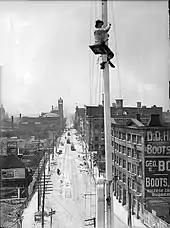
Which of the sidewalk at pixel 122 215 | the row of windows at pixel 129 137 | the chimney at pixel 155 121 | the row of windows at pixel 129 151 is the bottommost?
the sidewalk at pixel 122 215

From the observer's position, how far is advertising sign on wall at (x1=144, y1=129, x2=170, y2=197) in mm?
1719

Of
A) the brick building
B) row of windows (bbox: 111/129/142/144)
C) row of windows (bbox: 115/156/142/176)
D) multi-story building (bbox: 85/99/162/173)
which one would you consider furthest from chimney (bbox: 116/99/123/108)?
the brick building

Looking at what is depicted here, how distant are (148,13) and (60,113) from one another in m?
Answer: 0.97

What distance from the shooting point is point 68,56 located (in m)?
1.75

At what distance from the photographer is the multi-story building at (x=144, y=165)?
1719 millimetres

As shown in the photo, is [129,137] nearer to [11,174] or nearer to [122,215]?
[122,215]

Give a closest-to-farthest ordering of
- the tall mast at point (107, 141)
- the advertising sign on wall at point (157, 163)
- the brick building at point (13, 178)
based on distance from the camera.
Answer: the tall mast at point (107, 141) → the brick building at point (13, 178) → the advertising sign on wall at point (157, 163)

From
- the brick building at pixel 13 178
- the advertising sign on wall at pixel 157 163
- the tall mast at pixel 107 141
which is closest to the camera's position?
the tall mast at pixel 107 141

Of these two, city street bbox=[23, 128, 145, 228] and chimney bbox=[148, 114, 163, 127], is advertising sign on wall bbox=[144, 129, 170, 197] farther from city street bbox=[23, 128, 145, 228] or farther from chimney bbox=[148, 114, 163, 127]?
city street bbox=[23, 128, 145, 228]

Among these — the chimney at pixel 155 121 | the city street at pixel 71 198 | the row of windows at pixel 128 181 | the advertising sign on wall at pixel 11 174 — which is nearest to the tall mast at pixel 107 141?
the city street at pixel 71 198

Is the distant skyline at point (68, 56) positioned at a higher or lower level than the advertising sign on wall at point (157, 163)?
higher

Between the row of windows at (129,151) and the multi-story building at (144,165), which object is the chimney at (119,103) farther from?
the row of windows at (129,151)

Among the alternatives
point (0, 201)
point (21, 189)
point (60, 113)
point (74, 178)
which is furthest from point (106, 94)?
point (0, 201)

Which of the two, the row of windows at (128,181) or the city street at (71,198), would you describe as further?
the row of windows at (128,181)
